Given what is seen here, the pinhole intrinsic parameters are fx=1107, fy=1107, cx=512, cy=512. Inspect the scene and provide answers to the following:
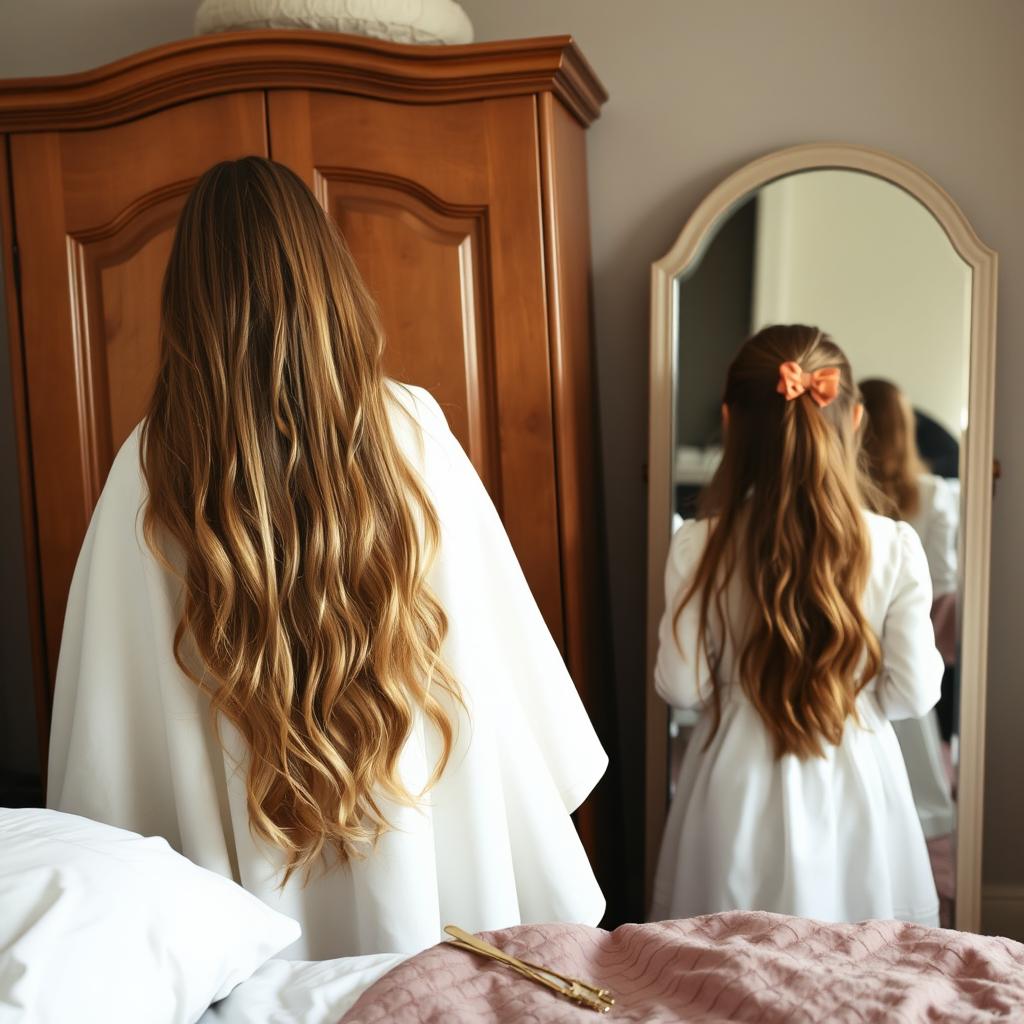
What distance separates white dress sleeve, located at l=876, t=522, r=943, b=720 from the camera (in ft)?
6.41

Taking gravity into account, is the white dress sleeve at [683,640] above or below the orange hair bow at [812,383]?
below

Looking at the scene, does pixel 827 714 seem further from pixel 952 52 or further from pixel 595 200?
pixel 952 52

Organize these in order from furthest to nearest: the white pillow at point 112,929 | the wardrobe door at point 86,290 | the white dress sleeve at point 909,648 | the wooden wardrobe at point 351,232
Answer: the wardrobe door at point 86,290
the wooden wardrobe at point 351,232
the white dress sleeve at point 909,648
the white pillow at point 112,929

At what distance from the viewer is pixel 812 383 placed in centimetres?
202

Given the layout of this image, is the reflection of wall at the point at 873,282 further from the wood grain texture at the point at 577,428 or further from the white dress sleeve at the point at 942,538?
the wood grain texture at the point at 577,428

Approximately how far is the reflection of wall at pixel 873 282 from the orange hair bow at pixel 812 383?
0.94 ft

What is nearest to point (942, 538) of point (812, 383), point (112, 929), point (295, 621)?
point (812, 383)

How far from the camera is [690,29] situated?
96.7 inches

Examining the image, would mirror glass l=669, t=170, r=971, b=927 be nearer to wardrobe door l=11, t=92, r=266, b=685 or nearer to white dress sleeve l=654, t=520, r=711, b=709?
white dress sleeve l=654, t=520, r=711, b=709

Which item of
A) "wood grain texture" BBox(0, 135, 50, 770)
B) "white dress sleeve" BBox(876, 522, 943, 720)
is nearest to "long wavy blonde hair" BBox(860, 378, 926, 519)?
"white dress sleeve" BBox(876, 522, 943, 720)

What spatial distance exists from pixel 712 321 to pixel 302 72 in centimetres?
96

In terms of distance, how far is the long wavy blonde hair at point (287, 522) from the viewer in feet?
4.66

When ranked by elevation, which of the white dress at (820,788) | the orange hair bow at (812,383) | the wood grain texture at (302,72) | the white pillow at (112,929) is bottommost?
the white dress at (820,788)

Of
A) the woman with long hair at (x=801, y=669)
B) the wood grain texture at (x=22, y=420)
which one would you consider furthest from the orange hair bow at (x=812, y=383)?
the wood grain texture at (x=22, y=420)
